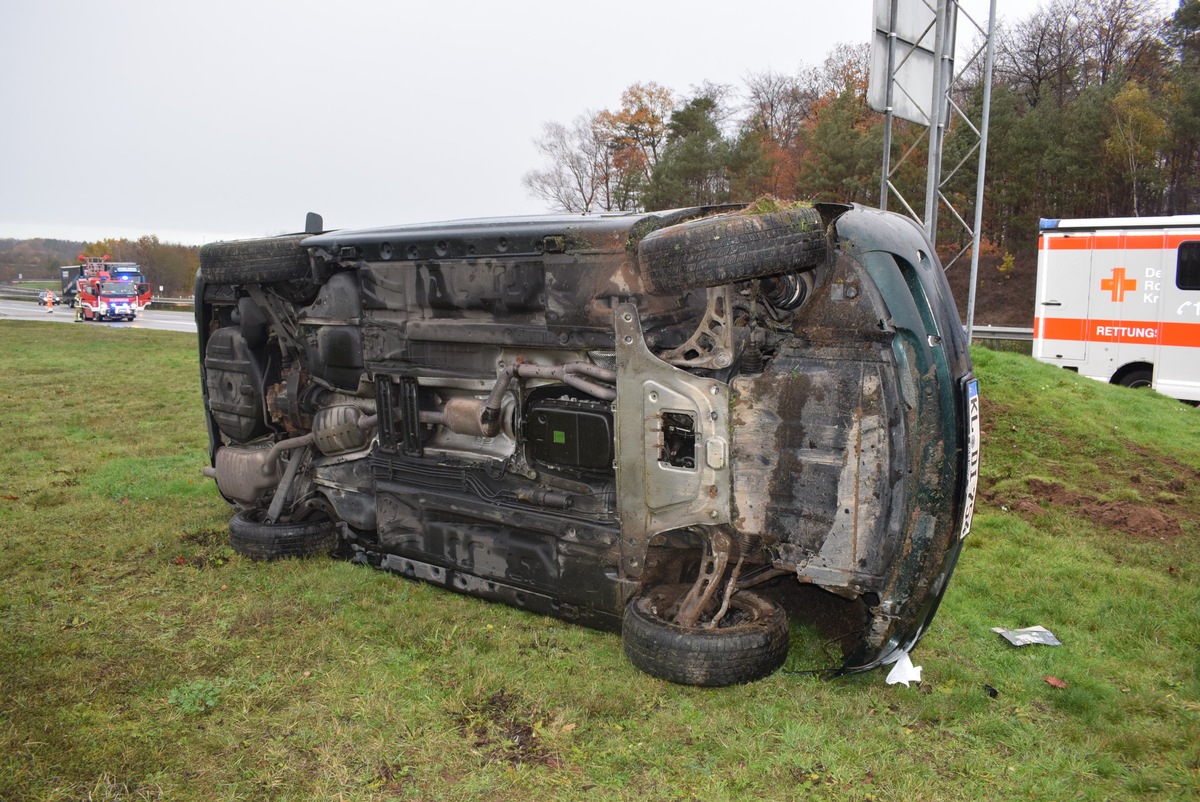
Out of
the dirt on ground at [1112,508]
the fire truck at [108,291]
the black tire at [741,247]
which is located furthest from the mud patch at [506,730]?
the fire truck at [108,291]

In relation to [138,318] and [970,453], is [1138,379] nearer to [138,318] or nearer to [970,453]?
[970,453]

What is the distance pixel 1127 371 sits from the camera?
1178cm

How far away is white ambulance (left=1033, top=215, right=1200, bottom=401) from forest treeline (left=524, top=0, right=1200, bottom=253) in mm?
11791

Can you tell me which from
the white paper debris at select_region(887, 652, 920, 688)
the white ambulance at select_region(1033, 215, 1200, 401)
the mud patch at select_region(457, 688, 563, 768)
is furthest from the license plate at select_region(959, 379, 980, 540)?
the white ambulance at select_region(1033, 215, 1200, 401)

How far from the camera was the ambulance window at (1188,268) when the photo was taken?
36.1 ft

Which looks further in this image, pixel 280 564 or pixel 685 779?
pixel 280 564

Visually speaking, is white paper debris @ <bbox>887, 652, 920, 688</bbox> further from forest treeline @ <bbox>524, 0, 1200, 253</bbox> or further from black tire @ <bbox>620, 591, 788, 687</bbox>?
forest treeline @ <bbox>524, 0, 1200, 253</bbox>

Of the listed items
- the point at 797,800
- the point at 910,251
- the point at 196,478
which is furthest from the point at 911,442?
the point at 196,478

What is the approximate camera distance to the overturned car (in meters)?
3.15

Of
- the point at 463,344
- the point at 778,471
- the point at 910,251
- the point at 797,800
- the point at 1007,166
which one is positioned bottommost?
the point at 797,800

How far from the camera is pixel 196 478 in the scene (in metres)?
6.79

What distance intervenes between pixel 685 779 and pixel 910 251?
2131 mm

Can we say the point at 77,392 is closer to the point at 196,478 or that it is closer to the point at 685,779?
the point at 196,478

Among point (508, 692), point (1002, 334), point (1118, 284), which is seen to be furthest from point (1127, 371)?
point (508, 692)
